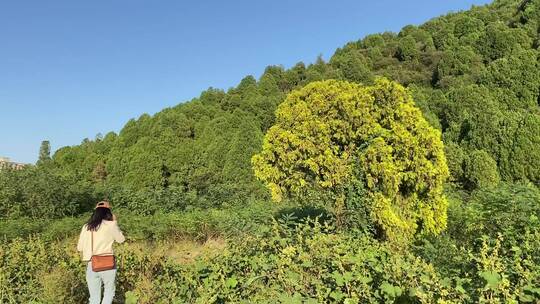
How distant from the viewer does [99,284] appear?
4.75 meters

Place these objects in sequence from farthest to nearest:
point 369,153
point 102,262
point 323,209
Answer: point 323,209
point 369,153
point 102,262

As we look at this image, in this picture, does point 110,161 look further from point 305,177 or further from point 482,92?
point 482,92

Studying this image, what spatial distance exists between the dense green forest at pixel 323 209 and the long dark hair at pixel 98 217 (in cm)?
53

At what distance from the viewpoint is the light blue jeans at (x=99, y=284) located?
15.4ft

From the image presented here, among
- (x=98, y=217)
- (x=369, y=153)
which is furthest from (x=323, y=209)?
(x=98, y=217)

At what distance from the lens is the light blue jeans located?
470 centimetres

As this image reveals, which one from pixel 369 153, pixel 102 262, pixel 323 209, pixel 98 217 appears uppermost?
pixel 369 153

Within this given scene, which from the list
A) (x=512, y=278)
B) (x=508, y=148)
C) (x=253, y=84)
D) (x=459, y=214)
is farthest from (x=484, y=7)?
(x=512, y=278)

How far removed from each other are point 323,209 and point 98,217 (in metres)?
4.57

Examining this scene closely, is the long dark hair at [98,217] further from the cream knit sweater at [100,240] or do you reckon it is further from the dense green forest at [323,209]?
the dense green forest at [323,209]

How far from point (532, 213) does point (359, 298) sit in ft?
9.69

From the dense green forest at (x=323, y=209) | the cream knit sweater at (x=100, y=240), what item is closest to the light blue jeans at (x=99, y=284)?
the cream knit sweater at (x=100, y=240)

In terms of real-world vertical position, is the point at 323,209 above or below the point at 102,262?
below

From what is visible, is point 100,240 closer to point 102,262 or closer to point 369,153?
point 102,262
